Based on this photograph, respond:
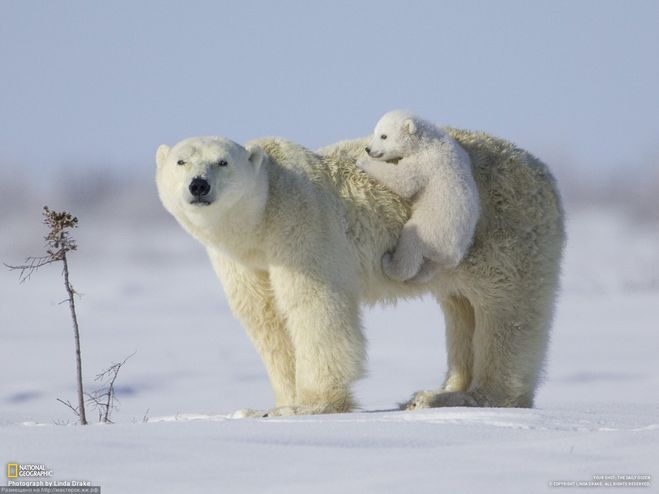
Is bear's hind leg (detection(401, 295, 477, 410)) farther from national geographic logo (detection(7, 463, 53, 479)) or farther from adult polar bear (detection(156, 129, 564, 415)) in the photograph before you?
national geographic logo (detection(7, 463, 53, 479))

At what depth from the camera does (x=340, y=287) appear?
897cm

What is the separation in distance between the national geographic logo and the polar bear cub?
14.8 ft

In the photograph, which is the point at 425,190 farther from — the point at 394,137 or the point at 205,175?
the point at 205,175

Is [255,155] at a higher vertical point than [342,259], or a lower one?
higher

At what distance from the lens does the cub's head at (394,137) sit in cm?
950

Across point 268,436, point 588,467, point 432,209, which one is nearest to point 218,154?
point 432,209

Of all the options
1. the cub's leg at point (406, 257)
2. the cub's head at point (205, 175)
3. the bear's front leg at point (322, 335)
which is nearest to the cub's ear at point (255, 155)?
the cub's head at point (205, 175)

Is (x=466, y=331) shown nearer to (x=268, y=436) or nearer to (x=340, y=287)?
(x=340, y=287)

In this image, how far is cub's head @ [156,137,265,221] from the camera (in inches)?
334

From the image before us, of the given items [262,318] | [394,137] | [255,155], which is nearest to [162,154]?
[255,155]

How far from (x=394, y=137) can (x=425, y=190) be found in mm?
493

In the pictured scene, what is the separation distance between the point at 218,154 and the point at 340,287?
1.36 metres

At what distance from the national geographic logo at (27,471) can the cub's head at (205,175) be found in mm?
3324

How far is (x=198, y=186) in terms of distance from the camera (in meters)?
8.45
